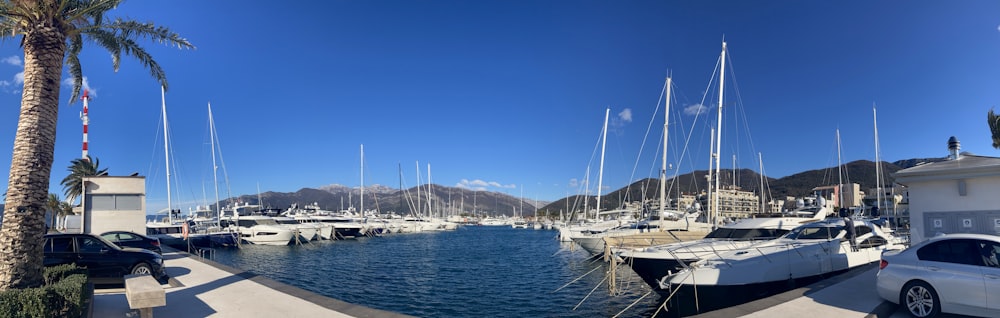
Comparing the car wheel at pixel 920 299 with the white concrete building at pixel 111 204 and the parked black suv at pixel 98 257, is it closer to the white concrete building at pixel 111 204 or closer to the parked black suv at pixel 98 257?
the parked black suv at pixel 98 257

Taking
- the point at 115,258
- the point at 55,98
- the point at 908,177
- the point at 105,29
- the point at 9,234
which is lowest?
the point at 115,258

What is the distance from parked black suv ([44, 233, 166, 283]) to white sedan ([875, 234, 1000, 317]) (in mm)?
17607

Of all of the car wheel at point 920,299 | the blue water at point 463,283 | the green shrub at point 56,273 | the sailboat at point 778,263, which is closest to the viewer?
the car wheel at point 920,299

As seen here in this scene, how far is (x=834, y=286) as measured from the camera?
1285cm

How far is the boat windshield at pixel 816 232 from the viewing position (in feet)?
60.3

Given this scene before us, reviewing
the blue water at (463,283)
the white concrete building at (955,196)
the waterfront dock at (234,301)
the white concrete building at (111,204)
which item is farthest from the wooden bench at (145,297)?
the white concrete building at (111,204)

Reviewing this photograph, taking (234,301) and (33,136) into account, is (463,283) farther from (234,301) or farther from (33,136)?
(33,136)

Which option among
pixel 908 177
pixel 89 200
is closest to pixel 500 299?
pixel 908 177

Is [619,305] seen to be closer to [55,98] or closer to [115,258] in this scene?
[115,258]

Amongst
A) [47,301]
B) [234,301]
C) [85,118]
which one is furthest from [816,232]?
[85,118]

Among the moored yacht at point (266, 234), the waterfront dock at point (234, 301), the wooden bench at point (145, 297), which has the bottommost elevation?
the moored yacht at point (266, 234)

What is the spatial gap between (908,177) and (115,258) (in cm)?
2212

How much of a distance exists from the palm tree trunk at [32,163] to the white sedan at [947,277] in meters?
16.1

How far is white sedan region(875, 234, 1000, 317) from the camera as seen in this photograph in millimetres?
8461
